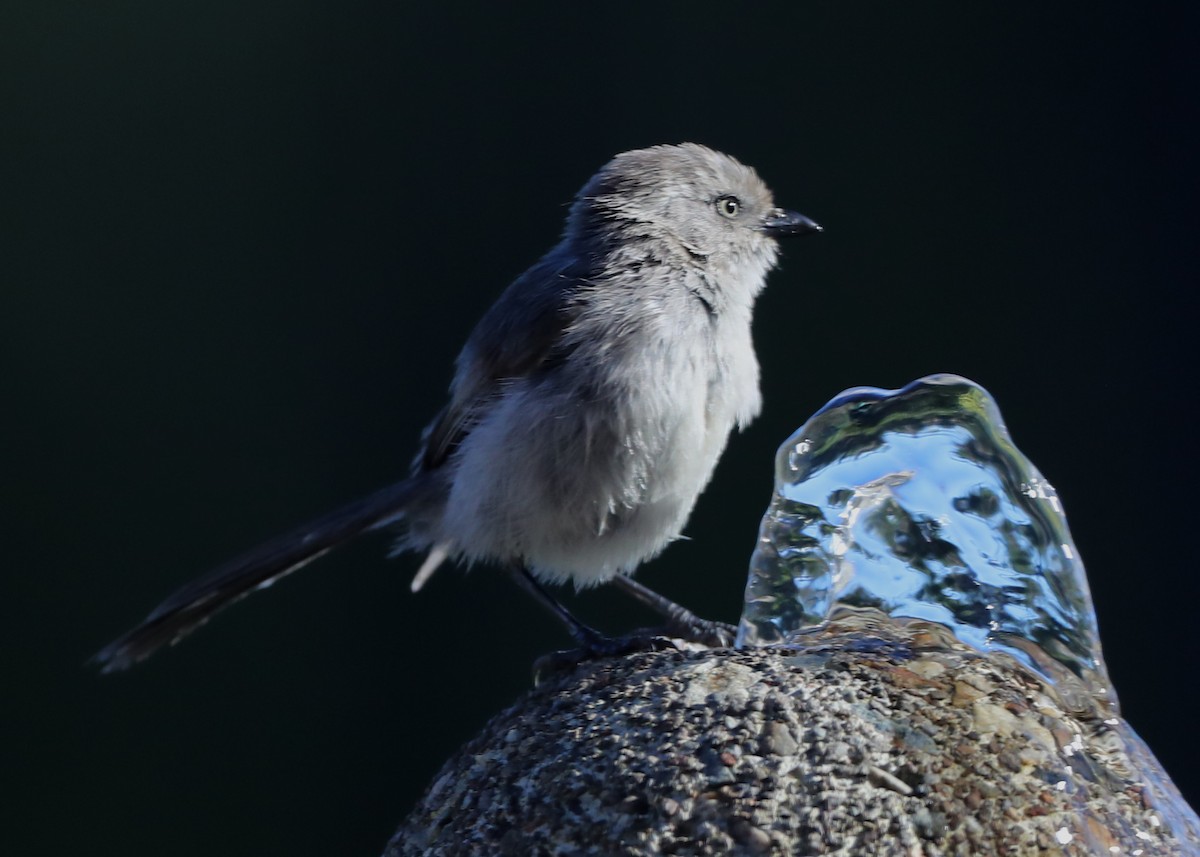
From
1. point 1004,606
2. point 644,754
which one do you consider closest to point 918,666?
point 1004,606

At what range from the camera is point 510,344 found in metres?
2.72

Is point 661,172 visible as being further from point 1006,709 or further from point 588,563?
point 1006,709

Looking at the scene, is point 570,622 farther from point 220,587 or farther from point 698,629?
point 220,587

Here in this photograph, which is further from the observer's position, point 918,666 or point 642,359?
point 642,359

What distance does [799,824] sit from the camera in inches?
50.7

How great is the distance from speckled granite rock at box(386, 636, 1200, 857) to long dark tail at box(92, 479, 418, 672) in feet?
4.17

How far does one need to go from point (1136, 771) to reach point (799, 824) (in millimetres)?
472

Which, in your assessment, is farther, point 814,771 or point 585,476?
point 585,476

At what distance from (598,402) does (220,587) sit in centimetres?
92

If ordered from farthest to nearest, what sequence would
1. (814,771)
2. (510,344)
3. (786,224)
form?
1. (786,224)
2. (510,344)
3. (814,771)

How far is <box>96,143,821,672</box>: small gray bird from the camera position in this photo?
2521 millimetres

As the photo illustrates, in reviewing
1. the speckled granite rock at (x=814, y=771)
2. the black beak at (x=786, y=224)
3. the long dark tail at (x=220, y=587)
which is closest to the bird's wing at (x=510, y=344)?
the long dark tail at (x=220, y=587)

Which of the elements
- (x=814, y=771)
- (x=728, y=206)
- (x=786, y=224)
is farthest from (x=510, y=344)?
(x=814, y=771)

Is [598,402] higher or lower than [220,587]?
higher
